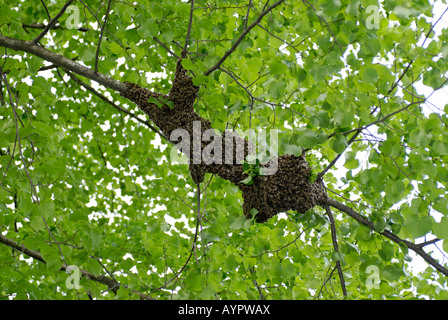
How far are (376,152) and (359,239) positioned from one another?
514 millimetres

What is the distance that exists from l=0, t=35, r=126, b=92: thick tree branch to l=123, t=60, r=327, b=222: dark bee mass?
110 mm

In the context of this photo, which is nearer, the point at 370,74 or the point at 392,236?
the point at 370,74

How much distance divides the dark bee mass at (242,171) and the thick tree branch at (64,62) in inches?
4.3

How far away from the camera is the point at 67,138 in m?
4.41

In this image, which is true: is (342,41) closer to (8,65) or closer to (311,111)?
(311,111)

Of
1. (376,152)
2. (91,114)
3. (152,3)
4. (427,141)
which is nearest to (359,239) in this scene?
(376,152)

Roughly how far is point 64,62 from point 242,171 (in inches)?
45.4

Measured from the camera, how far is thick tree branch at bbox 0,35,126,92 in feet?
7.84

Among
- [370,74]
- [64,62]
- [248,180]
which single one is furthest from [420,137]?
[64,62]

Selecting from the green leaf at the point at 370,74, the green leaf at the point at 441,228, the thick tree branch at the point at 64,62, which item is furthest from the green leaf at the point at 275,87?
the thick tree branch at the point at 64,62

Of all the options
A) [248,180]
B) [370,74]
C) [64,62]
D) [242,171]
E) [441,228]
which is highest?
[64,62]

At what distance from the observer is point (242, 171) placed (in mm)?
2256

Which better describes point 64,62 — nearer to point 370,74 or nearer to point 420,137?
point 370,74

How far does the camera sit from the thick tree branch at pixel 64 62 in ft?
7.84
